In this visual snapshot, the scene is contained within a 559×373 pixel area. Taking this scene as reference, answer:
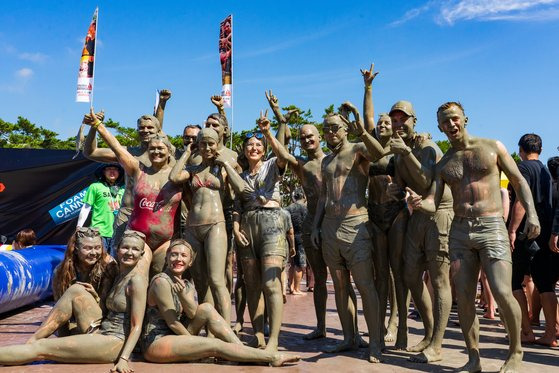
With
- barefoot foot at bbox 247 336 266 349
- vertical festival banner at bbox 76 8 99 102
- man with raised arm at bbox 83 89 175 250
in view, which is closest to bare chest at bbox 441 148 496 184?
barefoot foot at bbox 247 336 266 349

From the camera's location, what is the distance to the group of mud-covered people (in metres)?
4.12

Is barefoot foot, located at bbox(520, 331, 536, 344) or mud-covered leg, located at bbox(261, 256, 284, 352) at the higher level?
mud-covered leg, located at bbox(261, 256, 284, 352)

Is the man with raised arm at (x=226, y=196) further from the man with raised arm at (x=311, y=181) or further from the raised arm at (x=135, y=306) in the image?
the raised arm at (x=135, y=306)

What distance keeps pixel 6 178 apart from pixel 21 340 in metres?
6.34

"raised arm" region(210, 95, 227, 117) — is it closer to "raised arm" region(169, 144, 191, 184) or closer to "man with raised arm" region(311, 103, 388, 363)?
"raised arm" region(169, 144, 191, 184)

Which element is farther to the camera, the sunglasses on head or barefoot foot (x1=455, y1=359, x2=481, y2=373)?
the sunglasses on head

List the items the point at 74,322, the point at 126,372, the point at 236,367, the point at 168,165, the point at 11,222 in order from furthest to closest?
the point at 11,222, the point at 168,165, the point at 74,322, the point at 236,367, the point at 126,372

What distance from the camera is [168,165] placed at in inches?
208

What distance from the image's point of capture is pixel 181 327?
4.37 m

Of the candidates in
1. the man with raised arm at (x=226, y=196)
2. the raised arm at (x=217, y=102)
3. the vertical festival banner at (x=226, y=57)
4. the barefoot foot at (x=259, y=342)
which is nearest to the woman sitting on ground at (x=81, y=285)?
the man with raised arm at (x=226, y=196)

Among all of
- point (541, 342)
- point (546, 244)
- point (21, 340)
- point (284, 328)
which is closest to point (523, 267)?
point (546, 244)

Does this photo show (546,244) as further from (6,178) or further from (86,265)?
(6,178)

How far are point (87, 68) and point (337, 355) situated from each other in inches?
437

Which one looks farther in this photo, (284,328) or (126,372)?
(284,328)
